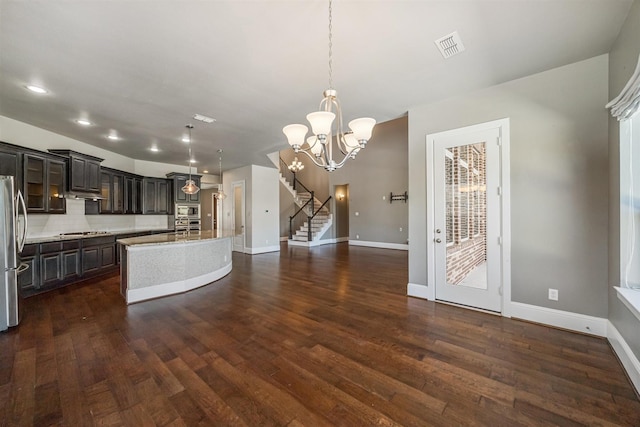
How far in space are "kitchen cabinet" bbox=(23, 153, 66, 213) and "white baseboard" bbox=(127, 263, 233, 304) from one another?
2.34 m

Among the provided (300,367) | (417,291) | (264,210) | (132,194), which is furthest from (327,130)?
(132,194)

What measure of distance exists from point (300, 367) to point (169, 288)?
289 centimetres

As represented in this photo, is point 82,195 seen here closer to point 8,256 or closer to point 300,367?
point 8,256

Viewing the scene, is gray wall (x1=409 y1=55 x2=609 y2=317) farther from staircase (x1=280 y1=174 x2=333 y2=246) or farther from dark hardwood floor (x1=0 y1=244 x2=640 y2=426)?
staircase (x1=280 y1=174 x2=333 y2=246)

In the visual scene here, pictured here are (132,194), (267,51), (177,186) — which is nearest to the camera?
(267,51)

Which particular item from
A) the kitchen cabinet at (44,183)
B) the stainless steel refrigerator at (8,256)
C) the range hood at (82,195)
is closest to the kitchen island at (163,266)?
the stainless steel refrigerator at (8,256)

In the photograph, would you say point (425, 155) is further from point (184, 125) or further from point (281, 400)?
point (184, 125)

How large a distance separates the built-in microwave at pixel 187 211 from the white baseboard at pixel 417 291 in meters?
6.55

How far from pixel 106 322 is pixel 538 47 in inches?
216

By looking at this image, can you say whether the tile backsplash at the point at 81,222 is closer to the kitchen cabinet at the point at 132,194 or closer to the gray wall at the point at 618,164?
the kitchen cabinet at the point at 132,194

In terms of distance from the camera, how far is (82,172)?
5035mm

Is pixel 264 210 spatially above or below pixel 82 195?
below

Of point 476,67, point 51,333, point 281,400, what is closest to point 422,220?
point 476,67

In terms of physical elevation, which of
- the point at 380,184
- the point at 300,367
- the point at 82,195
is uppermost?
the point at 380,184
